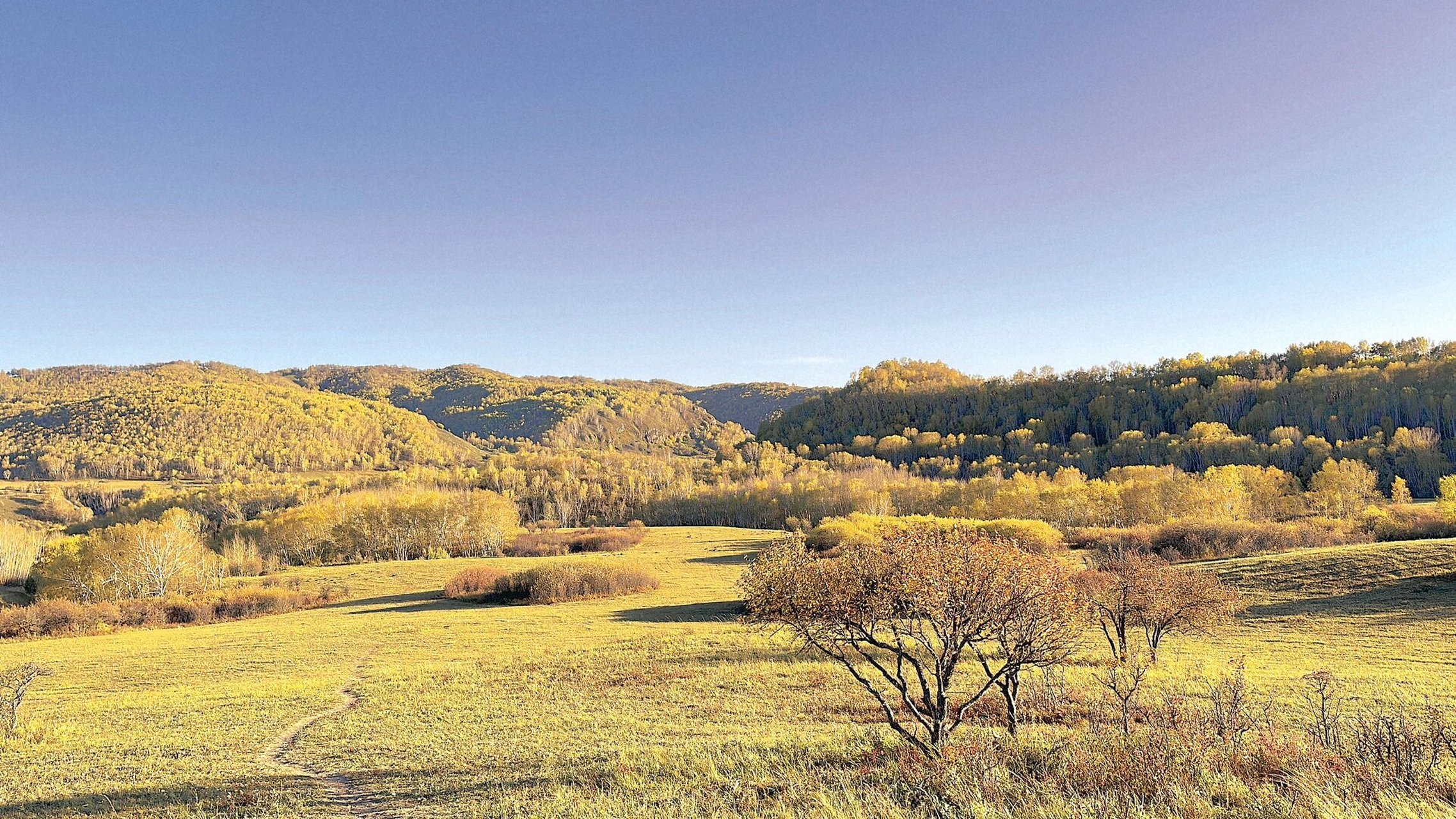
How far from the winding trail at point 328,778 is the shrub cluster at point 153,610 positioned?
1532 inches

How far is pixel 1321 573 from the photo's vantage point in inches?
1494

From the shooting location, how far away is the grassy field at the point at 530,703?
1125cm

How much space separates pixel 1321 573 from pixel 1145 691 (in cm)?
2872

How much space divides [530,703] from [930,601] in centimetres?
1371

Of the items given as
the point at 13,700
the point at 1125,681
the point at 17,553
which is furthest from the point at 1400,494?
the point at 17,553

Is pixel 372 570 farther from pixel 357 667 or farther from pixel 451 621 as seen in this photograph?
pixel 357 667

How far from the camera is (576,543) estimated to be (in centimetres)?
8469

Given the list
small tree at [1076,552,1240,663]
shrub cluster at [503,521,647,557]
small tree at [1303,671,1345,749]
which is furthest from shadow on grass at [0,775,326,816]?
shrub cluster at [503,521,647,557]

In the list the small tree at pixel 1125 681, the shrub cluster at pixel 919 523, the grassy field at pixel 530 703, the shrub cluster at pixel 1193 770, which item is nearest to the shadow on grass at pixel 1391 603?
the grassy field at pixel 530 703

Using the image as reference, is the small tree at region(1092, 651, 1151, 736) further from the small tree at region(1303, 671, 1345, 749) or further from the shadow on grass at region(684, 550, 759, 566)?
the shadow on grass at region(684, 550, 759, 566)

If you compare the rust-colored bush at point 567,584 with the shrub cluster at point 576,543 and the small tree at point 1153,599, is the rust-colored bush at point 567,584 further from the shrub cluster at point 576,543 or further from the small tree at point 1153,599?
the small tree at point 1153,599

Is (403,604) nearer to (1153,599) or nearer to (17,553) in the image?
(1153,599)

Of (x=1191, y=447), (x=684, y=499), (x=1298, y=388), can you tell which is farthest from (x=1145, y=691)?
(x=1298, y=388)

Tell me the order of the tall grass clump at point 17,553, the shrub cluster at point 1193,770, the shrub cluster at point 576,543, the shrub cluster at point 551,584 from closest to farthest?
the shrub cluster at point 1193,770, the shrub cluster at point 551,584, the shrub cluster at point 576,543, the tall grass clump at point 17,553
